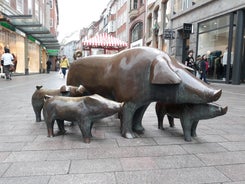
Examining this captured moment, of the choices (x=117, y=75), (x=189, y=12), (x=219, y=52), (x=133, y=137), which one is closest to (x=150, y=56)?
(x=117, y=75)

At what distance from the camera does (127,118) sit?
3.58 meters

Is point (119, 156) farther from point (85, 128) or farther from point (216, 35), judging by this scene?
point (216, 35)

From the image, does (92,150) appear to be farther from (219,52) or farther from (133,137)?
(219,52)

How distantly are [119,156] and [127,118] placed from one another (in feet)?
2.48

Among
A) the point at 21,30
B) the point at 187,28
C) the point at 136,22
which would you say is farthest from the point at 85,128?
the point at 136,22

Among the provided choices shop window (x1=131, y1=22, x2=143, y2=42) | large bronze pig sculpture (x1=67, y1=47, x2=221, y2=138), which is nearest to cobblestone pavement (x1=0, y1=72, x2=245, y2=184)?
large bronze pig sculpture (x1=67, y1=47, x2=221, y2=138)

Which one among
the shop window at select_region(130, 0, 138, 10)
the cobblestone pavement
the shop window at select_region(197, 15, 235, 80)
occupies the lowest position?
the cobblestone pavement

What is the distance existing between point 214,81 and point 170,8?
882cm

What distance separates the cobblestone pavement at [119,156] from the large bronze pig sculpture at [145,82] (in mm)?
542

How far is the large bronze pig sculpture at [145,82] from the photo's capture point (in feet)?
10.7

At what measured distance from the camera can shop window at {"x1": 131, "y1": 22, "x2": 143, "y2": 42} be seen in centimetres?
3362

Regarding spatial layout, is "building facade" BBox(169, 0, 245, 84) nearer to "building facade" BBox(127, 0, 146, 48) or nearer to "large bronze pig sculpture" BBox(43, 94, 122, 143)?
"building facade" BBox(127, 0, 146, 48)

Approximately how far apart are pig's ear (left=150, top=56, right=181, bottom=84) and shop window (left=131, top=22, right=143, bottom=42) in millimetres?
30609

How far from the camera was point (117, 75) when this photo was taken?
3.59 meters
